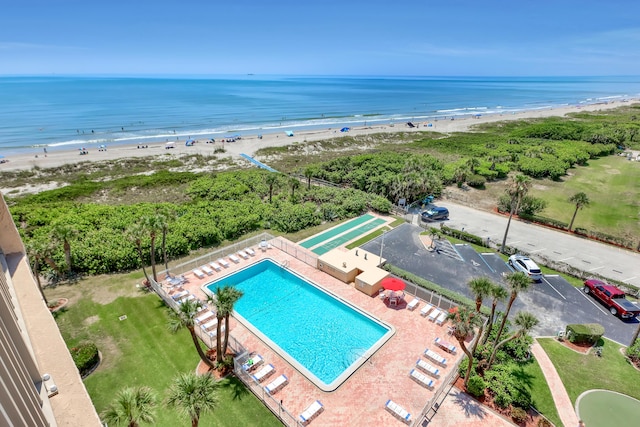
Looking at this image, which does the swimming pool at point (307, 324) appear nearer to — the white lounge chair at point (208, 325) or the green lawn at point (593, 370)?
the white lounge chair at point (208, 325)

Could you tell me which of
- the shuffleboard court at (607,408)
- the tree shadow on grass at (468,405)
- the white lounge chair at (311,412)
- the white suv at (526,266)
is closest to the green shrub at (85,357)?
the white lounge chair at (311,412)

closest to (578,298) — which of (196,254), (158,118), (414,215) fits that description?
(414,215)

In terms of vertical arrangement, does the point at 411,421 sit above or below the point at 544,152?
below

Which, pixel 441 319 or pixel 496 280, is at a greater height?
pixel 496 280

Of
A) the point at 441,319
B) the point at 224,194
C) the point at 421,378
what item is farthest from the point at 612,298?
the point at 224,194

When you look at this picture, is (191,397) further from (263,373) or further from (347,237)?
(347,237)

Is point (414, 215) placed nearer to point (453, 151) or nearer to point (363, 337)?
point (363, 337)

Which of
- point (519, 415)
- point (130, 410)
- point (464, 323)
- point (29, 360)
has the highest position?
point (464, 323)
